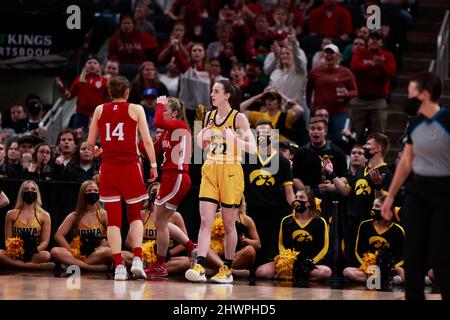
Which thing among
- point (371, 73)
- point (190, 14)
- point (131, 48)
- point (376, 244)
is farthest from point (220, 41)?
point (376, 244)

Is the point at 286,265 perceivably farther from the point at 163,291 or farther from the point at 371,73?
the point at 371,73

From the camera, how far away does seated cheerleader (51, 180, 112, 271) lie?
38.9 feet

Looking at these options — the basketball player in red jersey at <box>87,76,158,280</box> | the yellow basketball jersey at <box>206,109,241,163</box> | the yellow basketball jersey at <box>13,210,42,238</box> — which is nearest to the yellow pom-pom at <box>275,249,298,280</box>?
the yellow basketball jersey at <box>206,109,241,163</box>

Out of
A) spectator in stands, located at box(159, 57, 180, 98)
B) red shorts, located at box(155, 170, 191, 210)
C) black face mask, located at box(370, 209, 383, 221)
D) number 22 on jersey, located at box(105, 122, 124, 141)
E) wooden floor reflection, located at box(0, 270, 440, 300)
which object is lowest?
wooden floor reflection, located at box(0, 270, 440, 300)

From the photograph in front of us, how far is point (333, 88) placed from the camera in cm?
1431

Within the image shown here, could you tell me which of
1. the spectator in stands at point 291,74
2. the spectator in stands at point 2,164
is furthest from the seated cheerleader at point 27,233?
the spectator in stands at point 291,74

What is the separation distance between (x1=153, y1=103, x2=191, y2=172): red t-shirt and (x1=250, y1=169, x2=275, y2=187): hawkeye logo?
1162 mm

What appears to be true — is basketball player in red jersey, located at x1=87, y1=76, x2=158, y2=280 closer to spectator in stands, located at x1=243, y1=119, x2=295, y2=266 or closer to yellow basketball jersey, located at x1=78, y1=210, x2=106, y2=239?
yellow basketball jersey, located at x1=78, y1=210, x2=106, y2=239

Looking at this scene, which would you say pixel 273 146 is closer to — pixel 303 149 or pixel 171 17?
pixel 303 149

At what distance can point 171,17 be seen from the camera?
692 inches

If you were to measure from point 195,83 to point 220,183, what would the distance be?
15.7 feet
